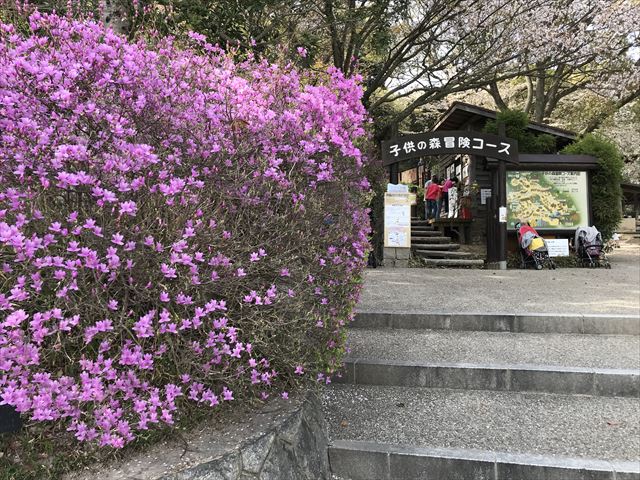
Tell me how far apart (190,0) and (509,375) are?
702cm

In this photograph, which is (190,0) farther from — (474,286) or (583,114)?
(583,114)

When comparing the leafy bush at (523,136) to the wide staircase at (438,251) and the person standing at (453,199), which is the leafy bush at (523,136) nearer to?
the person standing at (453,199)

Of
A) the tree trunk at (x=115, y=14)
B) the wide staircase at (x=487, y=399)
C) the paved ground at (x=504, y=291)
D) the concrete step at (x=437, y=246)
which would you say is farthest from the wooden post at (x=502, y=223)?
the tree trunk at (x=115, y=14)

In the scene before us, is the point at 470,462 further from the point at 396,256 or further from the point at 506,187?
the point at 506,187

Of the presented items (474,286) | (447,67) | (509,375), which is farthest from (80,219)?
(447,67)

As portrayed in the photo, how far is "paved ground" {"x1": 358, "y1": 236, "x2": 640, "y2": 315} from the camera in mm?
4953


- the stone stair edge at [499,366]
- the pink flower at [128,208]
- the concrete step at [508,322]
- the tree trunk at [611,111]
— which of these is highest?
the tree trunk at [611,111]

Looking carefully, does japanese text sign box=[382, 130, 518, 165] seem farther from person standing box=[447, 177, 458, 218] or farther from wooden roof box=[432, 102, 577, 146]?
person standing box=[447, 177, 458, 218]

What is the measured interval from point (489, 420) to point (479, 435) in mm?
233

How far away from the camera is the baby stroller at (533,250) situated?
367 inches

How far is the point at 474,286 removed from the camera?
6703 mm

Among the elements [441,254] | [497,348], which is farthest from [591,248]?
[497,348]

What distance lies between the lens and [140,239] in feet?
5.92

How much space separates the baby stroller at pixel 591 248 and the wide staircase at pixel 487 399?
5.89 m
